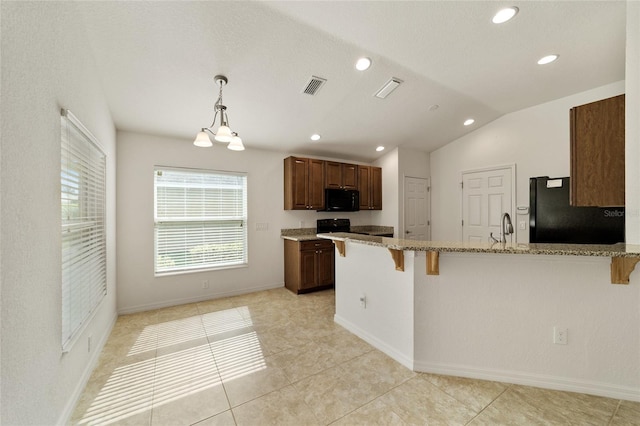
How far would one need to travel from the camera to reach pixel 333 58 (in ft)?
8.11

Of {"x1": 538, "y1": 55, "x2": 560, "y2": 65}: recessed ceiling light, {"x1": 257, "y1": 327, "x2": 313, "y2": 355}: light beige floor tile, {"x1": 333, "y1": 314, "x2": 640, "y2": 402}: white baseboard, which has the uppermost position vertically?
{"x1": 538, "y1": 55, "x2": 560, "y2": 65}: recessed ceiling light

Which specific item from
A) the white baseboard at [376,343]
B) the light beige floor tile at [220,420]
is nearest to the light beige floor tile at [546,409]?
the white baseboard at [376,343]


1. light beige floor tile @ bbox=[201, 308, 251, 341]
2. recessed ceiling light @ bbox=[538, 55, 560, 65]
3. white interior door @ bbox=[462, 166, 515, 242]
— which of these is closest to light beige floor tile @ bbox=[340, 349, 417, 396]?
light beige floor tile @ bbox=[201, 308, 251, 341]

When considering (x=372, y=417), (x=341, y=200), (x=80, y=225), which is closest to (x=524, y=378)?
(x=372, y=417)

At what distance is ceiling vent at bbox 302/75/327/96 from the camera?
8.94 ft

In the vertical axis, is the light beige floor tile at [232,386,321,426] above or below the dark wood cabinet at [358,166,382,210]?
below

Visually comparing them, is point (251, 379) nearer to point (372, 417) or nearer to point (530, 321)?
point (372, 417)

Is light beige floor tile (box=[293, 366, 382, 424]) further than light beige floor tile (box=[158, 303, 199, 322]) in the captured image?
No

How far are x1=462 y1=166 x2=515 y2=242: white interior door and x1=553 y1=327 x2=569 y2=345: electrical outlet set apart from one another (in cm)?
272

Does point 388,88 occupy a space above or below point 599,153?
above

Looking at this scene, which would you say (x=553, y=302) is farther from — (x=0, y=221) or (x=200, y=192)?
(x=200, y=192)

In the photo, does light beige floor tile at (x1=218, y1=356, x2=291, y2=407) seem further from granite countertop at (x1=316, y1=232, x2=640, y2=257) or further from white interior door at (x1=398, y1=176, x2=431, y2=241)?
white interior door at (x1=398, y1=176, x2=431, y2=241)

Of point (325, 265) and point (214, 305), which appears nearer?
point (214, 305)

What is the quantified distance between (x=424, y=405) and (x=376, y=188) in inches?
159
